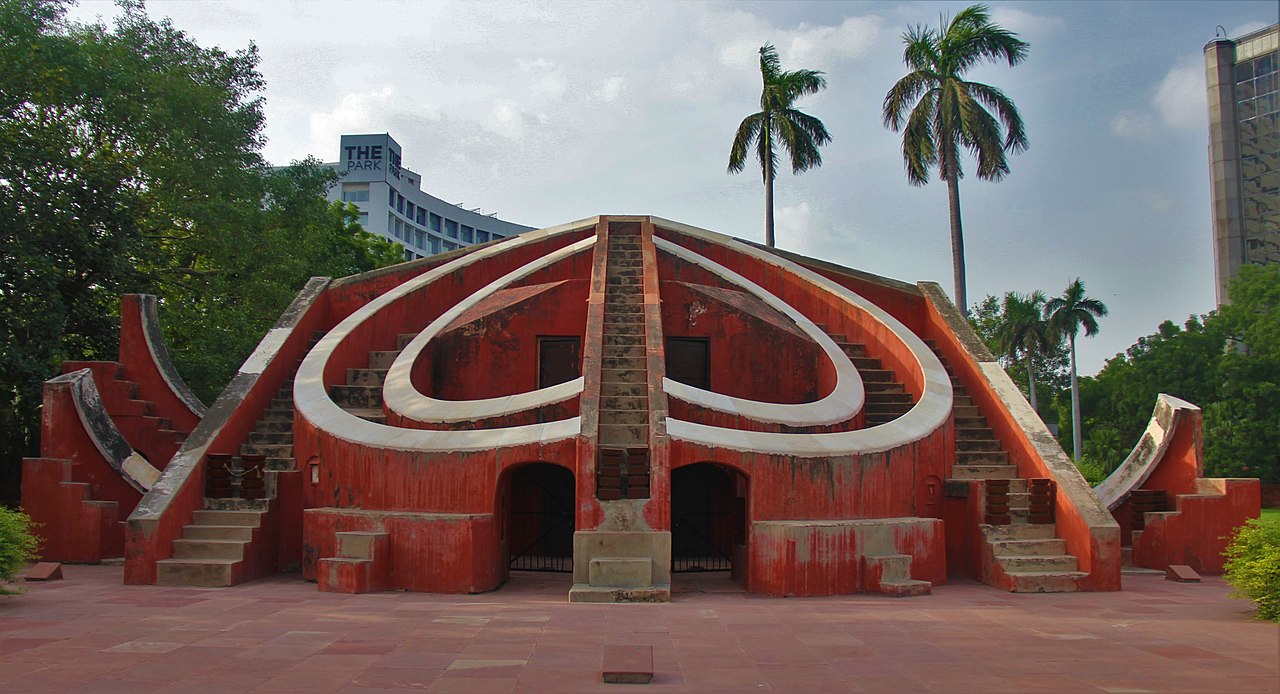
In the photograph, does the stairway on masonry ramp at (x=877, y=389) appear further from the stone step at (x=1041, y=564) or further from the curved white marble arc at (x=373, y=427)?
the curved white marble arc at (x=373, y=427)

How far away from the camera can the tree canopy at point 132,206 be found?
42.7 ft

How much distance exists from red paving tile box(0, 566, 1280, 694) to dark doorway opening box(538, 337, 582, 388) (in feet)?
13.0

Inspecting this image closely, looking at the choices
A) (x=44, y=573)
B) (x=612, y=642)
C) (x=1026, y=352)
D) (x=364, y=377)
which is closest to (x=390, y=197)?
(x=1026, y=352)

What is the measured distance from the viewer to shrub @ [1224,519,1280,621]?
22.1 feet

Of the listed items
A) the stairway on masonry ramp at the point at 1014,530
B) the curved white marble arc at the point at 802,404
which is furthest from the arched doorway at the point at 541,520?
the stairway on masonry ramp at the point at 1014,530

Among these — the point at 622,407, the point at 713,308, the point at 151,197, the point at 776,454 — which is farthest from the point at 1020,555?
the point at 151,197

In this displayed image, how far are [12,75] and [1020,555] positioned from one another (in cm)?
1352

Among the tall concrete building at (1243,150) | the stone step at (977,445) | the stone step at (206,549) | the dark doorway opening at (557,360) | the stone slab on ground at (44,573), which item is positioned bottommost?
the stone slab on ground at (44,573)

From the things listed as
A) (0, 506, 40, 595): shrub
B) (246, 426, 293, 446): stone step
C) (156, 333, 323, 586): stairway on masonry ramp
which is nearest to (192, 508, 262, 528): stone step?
(156, 333, 323, 586): stairway on masonry ramp

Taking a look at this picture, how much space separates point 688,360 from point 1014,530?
4412 millimetres

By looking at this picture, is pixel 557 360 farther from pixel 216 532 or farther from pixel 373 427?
pixel 216 532

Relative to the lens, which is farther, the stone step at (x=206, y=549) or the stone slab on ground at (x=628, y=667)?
the stone step at (x=206, y=549)

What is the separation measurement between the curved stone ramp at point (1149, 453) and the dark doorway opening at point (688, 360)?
459cm

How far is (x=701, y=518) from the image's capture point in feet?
36.6
